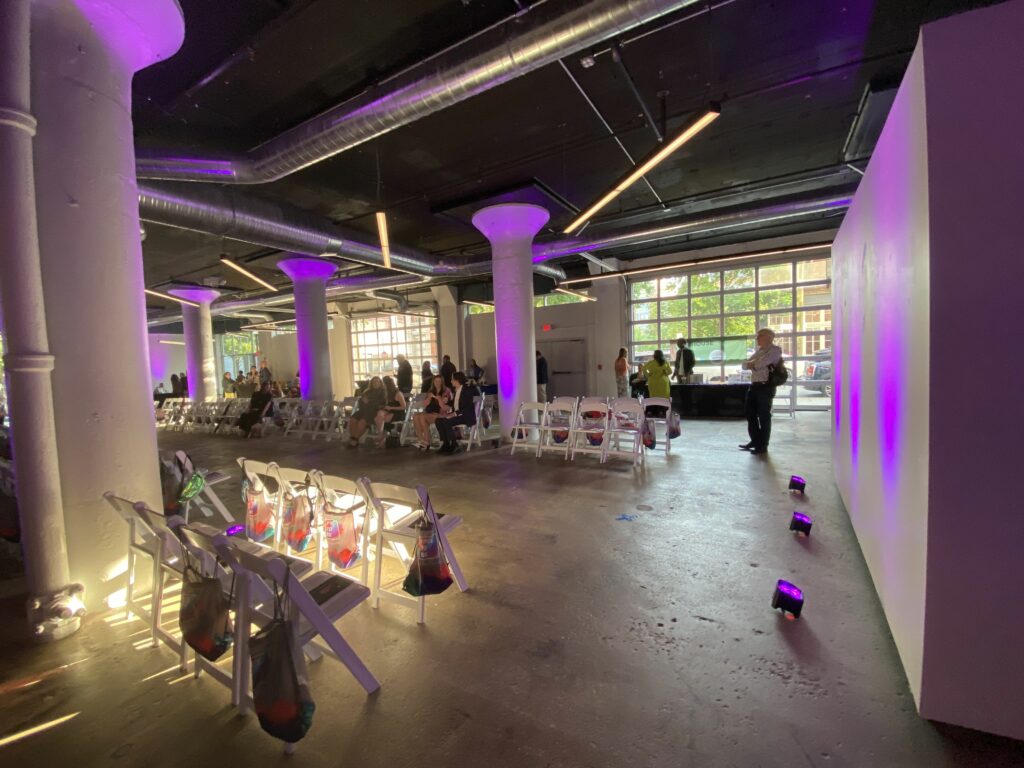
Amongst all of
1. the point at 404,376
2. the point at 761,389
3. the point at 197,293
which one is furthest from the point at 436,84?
the point at 197,293

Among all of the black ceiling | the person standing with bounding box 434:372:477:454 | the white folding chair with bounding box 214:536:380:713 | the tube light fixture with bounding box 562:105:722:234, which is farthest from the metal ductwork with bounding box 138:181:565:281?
the white folding chair with bounding box 214:536:380:713

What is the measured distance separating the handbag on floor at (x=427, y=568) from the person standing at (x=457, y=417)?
4734 mm

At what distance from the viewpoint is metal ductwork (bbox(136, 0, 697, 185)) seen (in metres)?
3.12

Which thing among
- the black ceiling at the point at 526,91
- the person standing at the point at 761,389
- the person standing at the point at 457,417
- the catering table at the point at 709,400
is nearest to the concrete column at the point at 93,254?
the black ceiling at the point at 526,91

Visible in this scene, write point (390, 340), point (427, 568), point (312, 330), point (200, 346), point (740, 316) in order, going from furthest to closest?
point (390, 340) → point (200, 346) → point (740, 316) → point (312, 330) → point (427, 568)

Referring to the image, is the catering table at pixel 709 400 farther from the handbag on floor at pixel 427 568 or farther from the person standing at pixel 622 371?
the handbag on floor at pixel 427 568

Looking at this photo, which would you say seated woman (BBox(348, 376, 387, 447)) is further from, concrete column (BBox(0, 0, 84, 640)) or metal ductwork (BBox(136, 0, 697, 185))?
concrete column (BBox(0, 0, 84, 640))

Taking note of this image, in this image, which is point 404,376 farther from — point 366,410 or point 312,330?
point 366,410

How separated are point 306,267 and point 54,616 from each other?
29.3 ft

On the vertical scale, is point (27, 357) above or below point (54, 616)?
above

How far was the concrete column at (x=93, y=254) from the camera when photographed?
2.61 m

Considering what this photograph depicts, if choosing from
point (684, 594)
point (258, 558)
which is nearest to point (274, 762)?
point (258, 558)

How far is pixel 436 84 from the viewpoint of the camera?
373 cm

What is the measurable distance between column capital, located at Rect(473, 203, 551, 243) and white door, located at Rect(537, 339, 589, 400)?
7.30m
